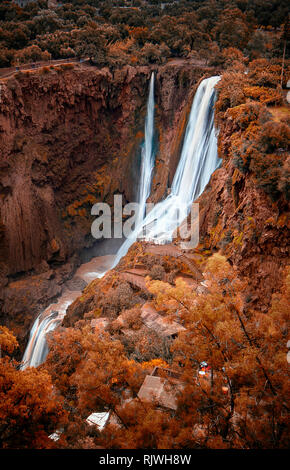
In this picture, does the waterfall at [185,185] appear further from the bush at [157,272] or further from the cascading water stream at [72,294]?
the bush at [157,272]

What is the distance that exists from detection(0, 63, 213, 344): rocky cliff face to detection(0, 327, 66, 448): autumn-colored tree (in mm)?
19920

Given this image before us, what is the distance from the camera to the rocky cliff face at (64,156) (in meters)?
28.1

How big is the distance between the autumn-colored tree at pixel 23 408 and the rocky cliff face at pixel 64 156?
1992 centimetres

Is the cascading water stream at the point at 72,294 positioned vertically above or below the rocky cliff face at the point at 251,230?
below

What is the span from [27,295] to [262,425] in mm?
24511

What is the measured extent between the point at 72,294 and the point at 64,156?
43.8ft

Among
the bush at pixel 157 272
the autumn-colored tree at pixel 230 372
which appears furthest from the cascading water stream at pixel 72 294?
the autumn-colored tree at pixel 230 372

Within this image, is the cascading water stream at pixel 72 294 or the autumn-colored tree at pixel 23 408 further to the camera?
the cascading water stream at pixel 72 294

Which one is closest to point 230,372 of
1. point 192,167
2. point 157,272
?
point 157,272

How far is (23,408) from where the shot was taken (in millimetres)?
6453

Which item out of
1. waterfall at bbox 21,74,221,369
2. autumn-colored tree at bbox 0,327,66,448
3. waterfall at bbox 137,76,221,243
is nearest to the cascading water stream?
Answer: waterfall at bbox 21,74,221,369

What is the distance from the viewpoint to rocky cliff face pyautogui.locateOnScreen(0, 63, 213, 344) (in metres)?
28.1

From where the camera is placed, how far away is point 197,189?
23641mm
